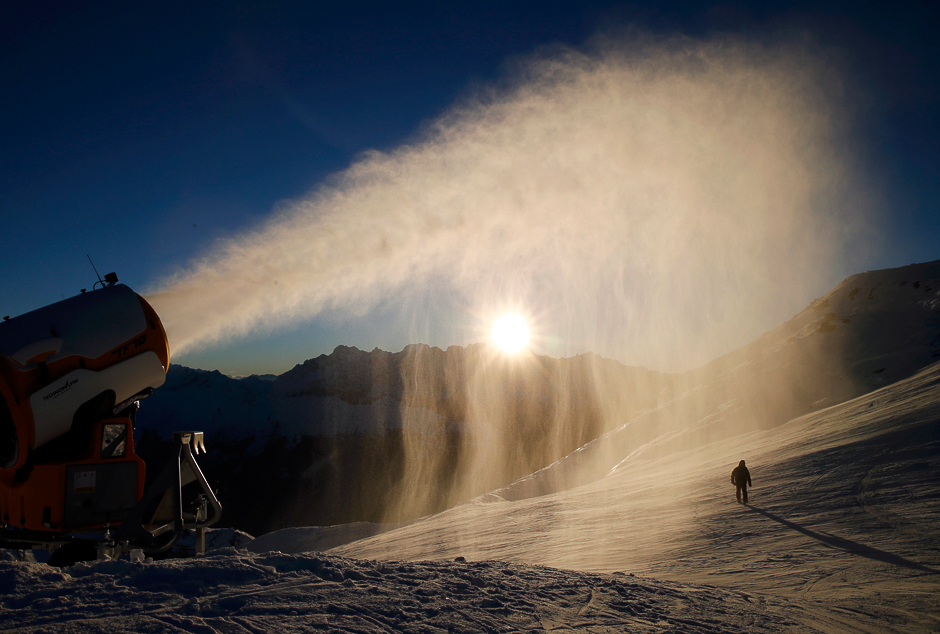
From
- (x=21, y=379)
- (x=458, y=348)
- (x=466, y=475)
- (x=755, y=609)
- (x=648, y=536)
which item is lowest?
(x=466, y=475)

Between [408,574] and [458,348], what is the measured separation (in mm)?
141947

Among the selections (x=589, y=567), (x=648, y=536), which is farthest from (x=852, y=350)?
(x=589, y=567)

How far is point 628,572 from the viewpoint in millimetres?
7477

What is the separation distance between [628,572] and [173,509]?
288 inches

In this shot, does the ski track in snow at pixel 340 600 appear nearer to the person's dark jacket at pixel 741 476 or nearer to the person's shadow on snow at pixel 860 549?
the person's shadow on snow at pixel 860 549

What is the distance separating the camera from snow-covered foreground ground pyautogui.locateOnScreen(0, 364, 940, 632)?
4309 mm

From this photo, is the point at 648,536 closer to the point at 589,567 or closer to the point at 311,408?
the point at 589,567

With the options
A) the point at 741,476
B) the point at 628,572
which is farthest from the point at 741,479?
the point at 628,572

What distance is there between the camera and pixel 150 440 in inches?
4104

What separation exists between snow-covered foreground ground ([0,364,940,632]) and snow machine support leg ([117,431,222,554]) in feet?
5.20

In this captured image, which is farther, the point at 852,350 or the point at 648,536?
the point at 852,350

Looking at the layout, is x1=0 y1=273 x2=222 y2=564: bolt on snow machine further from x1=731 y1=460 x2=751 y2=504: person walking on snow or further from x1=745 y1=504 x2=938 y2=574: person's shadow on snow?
x1=731 y1=460 x2=751 y2=504: person walking on snow

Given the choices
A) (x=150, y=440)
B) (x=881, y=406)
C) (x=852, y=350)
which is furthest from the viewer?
(x=150, y=440)

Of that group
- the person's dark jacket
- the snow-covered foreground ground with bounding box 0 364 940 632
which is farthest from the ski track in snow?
the person's dark jacket
